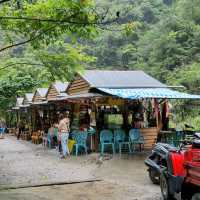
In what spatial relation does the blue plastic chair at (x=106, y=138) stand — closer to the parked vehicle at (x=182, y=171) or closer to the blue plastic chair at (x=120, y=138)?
the blue plastic chair at (x=120, y=138)

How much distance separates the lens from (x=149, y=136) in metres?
17.2

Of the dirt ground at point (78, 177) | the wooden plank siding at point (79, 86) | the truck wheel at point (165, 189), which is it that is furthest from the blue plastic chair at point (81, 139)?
the truck wheel at point (165, 189)

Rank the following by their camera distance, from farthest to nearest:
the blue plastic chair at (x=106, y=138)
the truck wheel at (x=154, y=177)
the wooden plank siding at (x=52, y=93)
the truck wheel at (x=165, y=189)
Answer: the wooden plank siding at (x=52, y=93)
the blue plastic chair at (x=106, y=138)
the truck wheel at (x=154, y=177)
the truck wheel at (x=165, y=189)

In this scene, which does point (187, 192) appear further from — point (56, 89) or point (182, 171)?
point (56, 89)

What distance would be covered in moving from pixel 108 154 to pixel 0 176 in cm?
484

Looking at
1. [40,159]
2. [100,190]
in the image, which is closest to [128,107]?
[40,159]

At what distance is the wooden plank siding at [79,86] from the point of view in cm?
1839

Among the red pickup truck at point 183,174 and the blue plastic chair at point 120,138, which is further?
the blue plastic chair at point 120,138

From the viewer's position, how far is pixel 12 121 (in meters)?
42.2

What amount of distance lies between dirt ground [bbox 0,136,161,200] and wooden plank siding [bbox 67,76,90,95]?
3265 mm

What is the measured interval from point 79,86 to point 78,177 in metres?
8.41

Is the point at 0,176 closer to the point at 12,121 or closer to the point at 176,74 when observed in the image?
the point at 176,74

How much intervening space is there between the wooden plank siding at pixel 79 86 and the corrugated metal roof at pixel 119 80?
439mm

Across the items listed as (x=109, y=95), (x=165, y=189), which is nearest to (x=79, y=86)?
(x=109, y=95)
